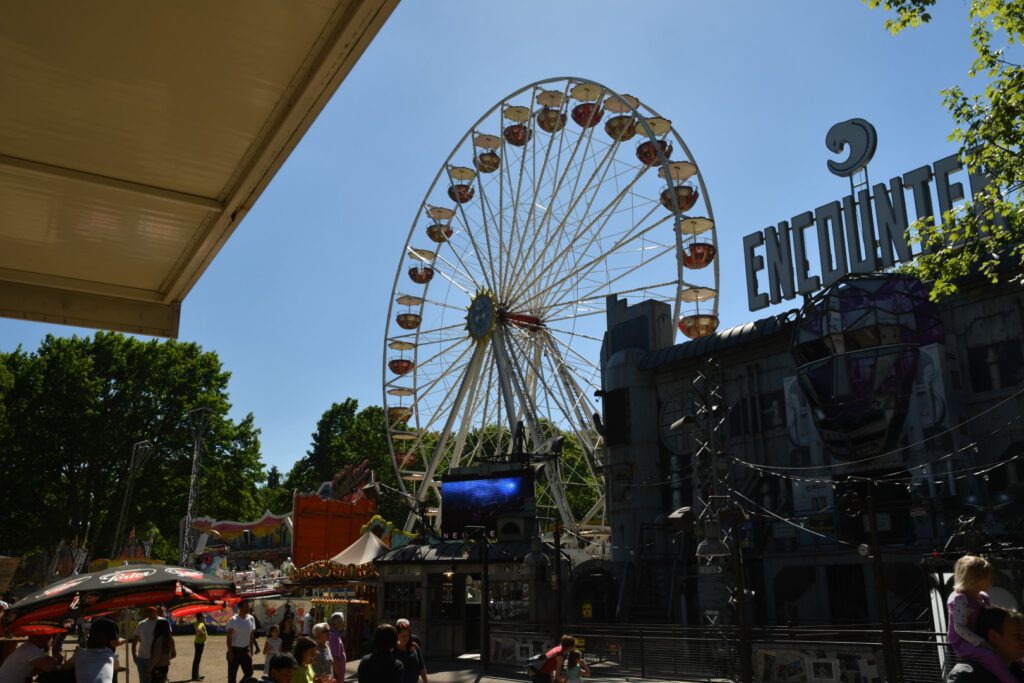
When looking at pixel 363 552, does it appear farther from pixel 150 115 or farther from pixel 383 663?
pixel 150 115

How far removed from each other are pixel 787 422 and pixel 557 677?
21.1m

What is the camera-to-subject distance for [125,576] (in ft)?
35.0

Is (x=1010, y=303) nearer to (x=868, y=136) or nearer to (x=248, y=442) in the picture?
(x=868, y=136)

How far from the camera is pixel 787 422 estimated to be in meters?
29.7

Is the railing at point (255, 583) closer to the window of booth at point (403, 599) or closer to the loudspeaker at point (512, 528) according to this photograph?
the window of booth at point (403, 599)

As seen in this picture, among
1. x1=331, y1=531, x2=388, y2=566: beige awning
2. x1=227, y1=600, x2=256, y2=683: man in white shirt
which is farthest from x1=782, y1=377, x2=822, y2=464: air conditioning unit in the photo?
x1=227, y1=600, x2=256, y2=683: man in white shirt

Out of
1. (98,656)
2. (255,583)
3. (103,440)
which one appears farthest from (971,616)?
(103,440)

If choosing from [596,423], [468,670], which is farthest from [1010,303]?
[468,670]

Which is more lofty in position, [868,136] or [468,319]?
[868,136]

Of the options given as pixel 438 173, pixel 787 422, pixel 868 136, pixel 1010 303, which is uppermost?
pixel 438 173

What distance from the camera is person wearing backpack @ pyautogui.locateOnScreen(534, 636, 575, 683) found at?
10789 millimetres

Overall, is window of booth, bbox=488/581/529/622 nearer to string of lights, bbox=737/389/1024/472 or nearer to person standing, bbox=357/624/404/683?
string of lights, bbox=737/389/1024/472

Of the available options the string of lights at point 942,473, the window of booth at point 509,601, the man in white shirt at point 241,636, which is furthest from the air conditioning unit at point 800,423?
the man in white shirt at point 241,636

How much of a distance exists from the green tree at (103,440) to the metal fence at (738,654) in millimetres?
28840
